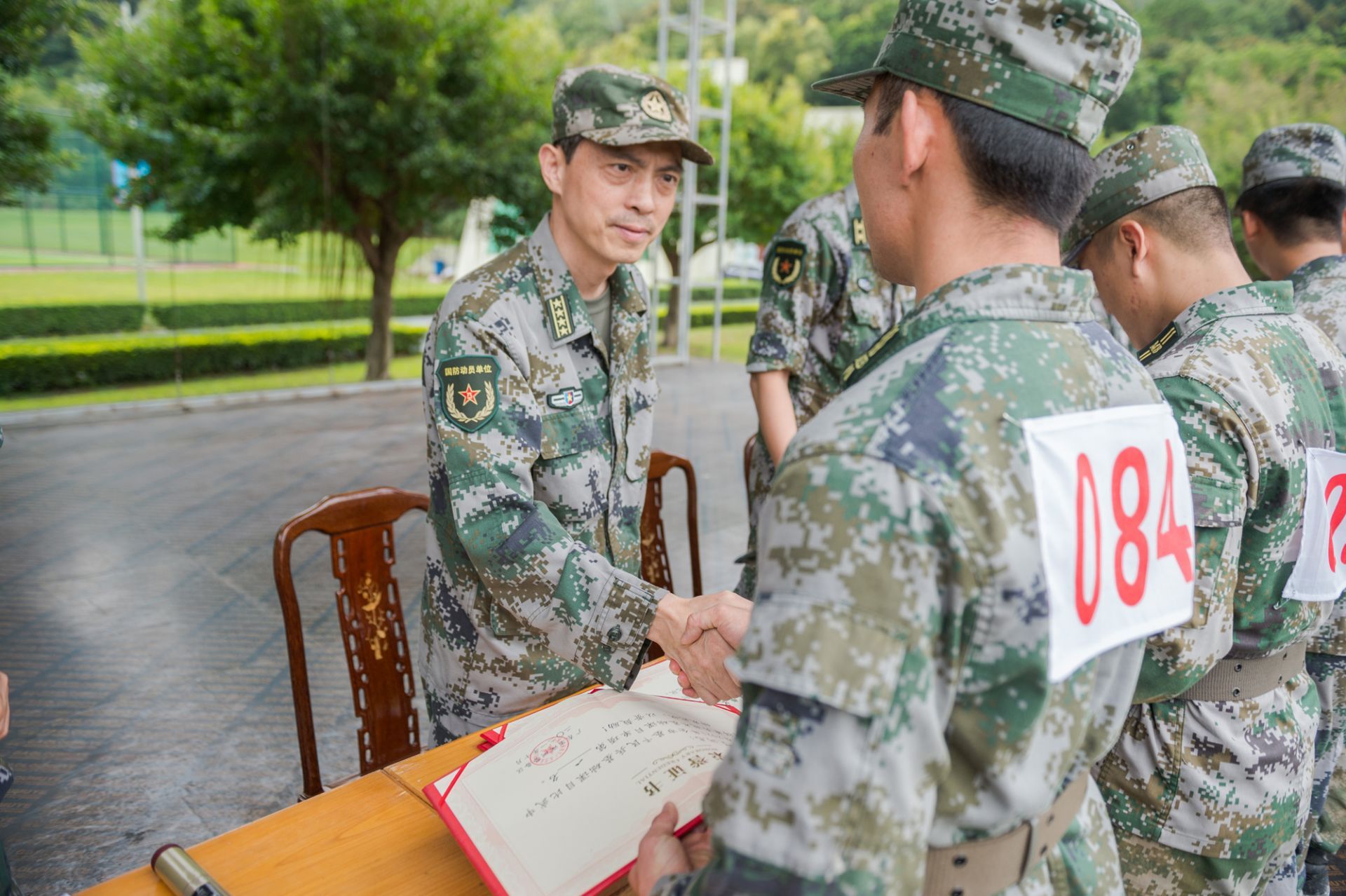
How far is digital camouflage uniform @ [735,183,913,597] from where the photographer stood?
2762mm

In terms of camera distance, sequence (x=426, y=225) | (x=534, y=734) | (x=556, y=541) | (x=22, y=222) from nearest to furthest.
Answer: (x=534, y=734)
(x=556, y=541)
(x=22, y=222)
(x=426, y=225)

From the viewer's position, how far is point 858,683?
644mm

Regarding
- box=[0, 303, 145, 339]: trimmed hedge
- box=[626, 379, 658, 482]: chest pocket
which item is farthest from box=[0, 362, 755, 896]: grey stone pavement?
box=[626, 379, 658, 482]: chest pocket

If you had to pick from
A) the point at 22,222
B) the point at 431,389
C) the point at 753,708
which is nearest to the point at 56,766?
the point at 431,389

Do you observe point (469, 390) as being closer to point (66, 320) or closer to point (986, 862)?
point (986, 862)

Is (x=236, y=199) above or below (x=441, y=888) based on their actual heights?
above

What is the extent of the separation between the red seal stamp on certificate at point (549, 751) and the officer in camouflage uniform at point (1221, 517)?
0.83m

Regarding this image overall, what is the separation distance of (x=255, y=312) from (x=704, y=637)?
9.24 metres

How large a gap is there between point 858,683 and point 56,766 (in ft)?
11.5

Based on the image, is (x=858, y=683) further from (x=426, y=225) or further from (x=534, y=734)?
(x=426, y=225)

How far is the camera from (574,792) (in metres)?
1.17

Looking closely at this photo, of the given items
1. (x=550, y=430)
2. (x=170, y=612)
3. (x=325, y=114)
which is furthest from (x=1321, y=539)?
(x=325, y=114)

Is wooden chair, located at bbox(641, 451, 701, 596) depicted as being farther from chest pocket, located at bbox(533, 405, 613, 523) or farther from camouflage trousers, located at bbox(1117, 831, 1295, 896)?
camouflage trousers, located at bbox(1117, 831, 1295, 896)

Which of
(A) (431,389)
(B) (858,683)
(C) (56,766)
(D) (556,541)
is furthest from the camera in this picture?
(C) (56,766)
